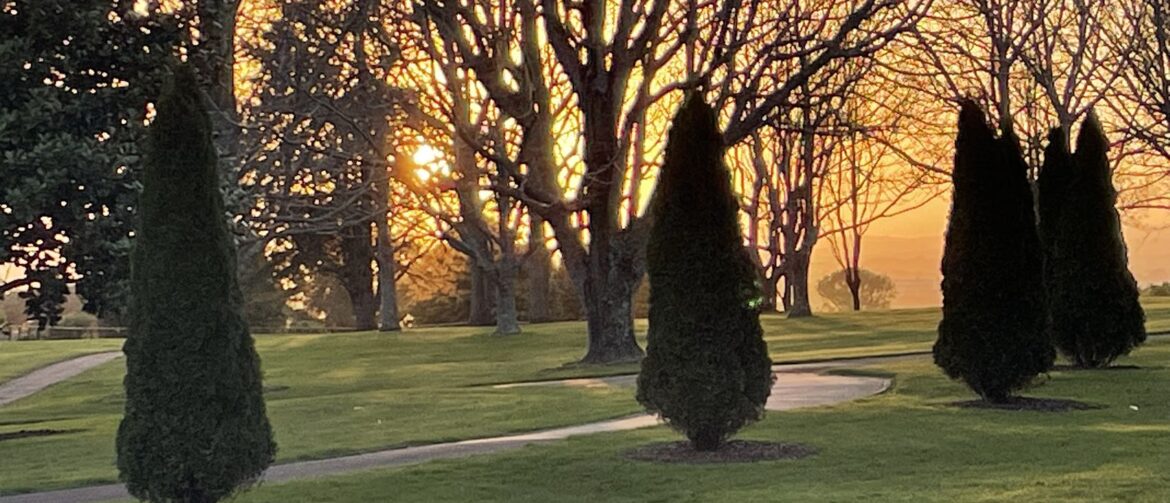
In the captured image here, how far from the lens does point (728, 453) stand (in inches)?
524

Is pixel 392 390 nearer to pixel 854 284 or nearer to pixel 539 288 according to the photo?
pixel 539 288

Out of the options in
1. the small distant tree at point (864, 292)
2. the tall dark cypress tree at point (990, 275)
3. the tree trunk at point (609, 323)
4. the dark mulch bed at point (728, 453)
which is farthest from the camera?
the small distant tree at point (864, 292)

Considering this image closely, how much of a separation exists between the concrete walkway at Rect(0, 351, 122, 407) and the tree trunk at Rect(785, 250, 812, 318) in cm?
2549

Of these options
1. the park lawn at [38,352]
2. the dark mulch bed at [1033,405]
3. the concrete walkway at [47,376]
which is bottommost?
the dark mulch bed at [1033,405]

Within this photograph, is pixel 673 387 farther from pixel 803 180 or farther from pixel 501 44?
pixel 803 180

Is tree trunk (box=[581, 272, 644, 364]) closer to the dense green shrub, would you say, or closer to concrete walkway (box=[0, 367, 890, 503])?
concrete walkway (box=[0, 367, 890, 503])

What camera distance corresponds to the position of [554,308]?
59.9 meters

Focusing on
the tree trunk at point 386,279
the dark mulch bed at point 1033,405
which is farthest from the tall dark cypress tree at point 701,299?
the tree trunk at point 386,279

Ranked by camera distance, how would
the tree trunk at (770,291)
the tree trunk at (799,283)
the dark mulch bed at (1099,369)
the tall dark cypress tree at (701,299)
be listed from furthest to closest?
the tree trunk at (770,291) → the tree trunk at (799,283) → the dark mulch bed at (1099,369) → the tall dark cypress tree at (701,299)

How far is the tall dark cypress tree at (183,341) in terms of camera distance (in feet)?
33.7

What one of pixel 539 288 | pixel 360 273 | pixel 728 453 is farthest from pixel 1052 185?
pixel 360 273

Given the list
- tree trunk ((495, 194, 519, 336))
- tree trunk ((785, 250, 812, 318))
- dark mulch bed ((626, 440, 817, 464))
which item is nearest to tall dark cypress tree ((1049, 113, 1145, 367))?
dark mulch bed ((626, 440, 817, 464))

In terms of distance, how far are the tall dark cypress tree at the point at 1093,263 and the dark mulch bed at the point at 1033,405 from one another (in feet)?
13.5

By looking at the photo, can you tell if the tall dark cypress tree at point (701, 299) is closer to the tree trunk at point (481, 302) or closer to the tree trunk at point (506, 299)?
the tree trunk at point (506, 299)
